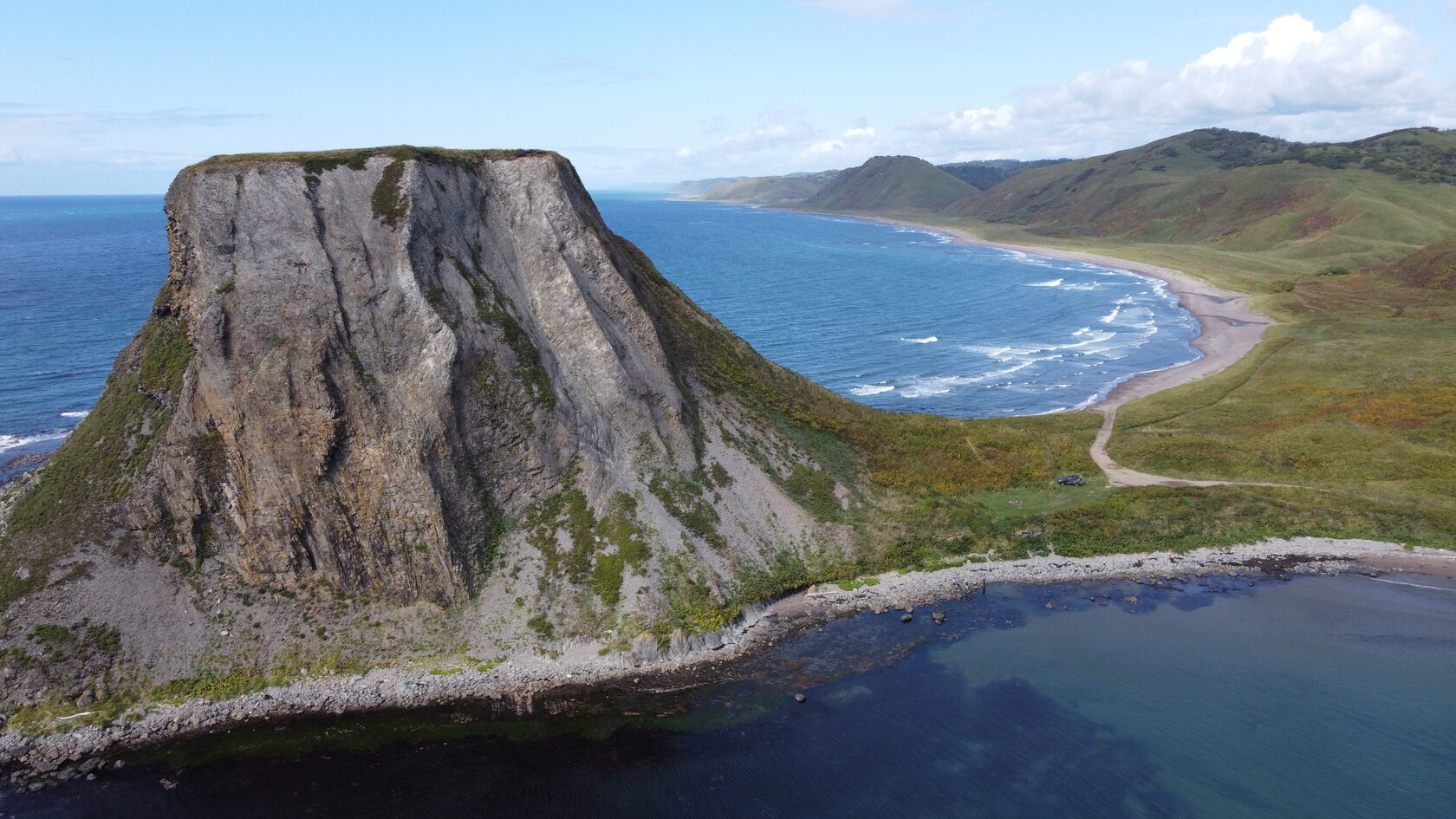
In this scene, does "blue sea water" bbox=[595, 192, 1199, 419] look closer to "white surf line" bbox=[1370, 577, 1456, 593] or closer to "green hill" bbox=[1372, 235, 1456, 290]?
"green hill" bbox=[1372, 235, 1456, 290]

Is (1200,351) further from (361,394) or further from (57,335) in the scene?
(57,335)

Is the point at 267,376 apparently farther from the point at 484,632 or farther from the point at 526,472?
the point at 484,632

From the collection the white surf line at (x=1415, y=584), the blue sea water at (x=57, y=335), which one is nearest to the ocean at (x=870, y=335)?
the blue sea water at (x=57, y=335)

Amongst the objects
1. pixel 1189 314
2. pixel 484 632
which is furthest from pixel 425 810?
pixel 1189 314

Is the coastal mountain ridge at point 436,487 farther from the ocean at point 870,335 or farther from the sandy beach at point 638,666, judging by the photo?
the ocean at point 870,335

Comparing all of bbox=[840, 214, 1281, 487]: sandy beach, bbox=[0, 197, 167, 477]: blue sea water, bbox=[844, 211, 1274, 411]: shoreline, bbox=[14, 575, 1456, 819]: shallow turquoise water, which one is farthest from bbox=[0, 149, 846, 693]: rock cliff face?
bbox=[844, 211, 1274, 411]: shoreline

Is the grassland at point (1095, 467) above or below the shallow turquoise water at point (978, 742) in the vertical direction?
above
